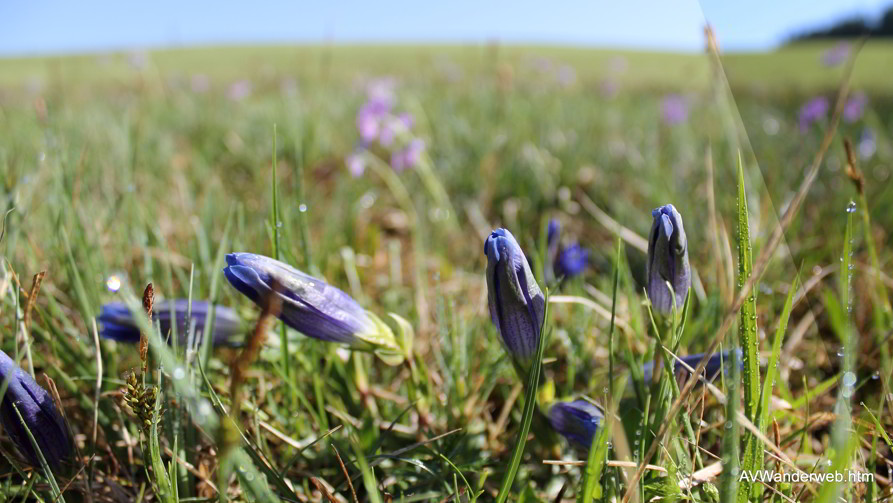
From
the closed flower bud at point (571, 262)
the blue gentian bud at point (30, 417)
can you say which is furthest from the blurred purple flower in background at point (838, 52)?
the blue gentian bud at point (30, 417)

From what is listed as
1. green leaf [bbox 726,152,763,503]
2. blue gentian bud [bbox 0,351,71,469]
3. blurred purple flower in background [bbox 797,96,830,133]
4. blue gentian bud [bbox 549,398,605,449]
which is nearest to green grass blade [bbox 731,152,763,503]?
green leaf [bbox 726,152,763,503]

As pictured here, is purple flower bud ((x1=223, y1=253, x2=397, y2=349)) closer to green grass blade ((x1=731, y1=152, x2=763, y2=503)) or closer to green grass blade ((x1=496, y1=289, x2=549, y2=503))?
green grass blade ((x1=496, y1=289, x2=549, y2=503))

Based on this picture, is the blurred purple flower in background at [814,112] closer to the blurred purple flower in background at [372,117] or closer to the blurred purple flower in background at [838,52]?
the blurred purple flower in background at [838,52]

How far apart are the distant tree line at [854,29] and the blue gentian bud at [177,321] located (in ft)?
4.78

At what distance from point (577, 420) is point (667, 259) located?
277mm

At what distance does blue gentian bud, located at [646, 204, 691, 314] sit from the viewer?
0.91 meters

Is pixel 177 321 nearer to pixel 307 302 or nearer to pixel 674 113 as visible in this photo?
pixel 307 302

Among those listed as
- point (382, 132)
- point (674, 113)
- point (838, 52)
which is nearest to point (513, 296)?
point (838, 52)

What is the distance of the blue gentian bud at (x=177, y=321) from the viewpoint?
114 centimetres

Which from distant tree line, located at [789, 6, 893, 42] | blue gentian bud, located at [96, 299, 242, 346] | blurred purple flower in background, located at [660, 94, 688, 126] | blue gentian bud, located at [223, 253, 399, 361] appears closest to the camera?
blue gentian bud, located at [223, 253, 399, 361]

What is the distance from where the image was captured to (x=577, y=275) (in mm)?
1649

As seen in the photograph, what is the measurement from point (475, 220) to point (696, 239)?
79cm

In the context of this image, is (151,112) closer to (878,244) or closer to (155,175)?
(155,175)

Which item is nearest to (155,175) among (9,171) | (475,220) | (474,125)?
(9,171)
